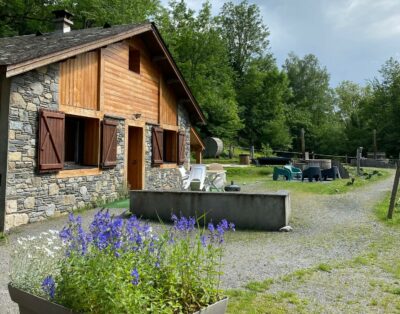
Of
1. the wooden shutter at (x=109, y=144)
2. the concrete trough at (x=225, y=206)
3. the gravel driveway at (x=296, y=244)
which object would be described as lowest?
the gravel driveway at (x=296, y=244)

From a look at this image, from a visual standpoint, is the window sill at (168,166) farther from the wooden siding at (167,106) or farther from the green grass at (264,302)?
the green grass at (264,302)

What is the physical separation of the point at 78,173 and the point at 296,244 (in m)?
5.61

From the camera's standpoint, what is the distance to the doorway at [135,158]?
1249 cm

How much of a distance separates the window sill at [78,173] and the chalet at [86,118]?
3 centimetres

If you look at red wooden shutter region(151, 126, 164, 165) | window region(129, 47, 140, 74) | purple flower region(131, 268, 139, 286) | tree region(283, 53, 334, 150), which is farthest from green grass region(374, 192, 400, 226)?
tree region(283, 53, 334, 150)

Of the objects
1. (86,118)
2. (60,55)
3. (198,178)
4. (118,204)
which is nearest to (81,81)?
(86,118)

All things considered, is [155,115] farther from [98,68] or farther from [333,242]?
[333,242]

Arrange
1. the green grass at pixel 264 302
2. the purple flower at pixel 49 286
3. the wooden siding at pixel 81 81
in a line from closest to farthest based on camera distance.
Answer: the purple flower at pixel 49 286 → the green grass at pixel 264 302 → the wooden siding at pixel 81 81

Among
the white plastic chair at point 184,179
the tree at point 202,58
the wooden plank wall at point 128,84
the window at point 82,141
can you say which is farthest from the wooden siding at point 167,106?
the tree at point 202,58

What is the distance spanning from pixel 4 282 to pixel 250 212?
4.85 m

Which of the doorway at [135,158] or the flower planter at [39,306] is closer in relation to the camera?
the flower planter at [39,306]

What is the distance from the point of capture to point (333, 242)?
6781 millimetres

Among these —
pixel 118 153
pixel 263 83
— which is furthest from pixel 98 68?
pixel 263 83

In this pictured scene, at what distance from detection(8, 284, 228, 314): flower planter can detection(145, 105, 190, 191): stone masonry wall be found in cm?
986
